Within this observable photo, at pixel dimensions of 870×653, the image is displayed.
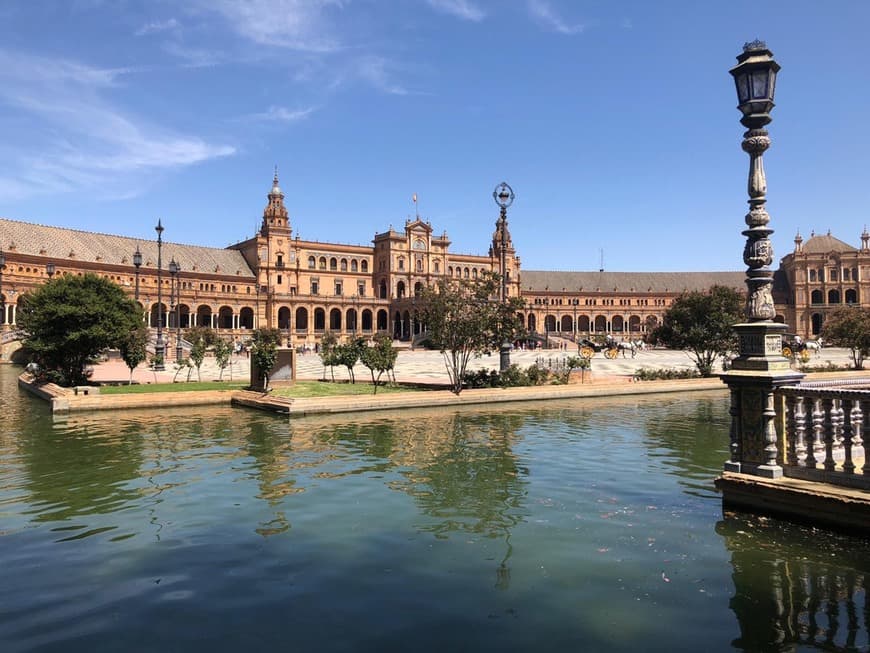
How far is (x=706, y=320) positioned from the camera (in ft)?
101

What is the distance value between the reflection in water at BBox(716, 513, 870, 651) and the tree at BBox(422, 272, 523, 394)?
17.0 meters

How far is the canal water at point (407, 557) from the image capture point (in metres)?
5.18

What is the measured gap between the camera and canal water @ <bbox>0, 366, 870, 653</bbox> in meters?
5.18

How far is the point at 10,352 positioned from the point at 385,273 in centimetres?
5507

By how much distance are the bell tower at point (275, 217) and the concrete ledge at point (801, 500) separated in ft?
296

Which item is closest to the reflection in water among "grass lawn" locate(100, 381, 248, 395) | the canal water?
the canal water

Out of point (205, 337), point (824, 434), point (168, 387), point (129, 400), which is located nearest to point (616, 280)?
point (205, 337)

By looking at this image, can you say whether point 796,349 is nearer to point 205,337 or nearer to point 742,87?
point 205,337

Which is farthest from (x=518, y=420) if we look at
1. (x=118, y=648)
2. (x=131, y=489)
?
(x=118, y=648)

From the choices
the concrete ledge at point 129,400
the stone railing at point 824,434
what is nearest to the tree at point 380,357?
the concrete ledge at point 129,400

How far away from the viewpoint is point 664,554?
6.87 meters

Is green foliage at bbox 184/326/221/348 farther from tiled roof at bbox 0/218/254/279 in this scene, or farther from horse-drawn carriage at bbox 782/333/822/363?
tiled roof at bbox 0/218/254/279

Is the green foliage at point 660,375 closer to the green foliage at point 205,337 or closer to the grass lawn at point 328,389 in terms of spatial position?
the grass lawn at point 328,389

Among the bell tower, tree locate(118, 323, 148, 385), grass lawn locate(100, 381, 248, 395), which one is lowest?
grass lawn locate(100, 381, 248, 395)
